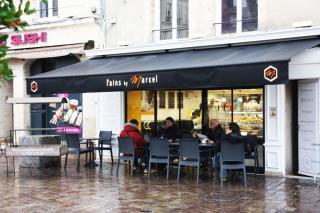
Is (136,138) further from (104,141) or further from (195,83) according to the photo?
(195,83)

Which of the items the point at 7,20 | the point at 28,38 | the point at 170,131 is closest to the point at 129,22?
the point at 170,131

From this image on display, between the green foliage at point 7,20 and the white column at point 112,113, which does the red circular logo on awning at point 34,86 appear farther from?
the green foliage at point 7,20

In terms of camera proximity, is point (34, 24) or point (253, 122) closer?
point (253, 122)

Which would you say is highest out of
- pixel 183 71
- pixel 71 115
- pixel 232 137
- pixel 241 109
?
pixel 183 71

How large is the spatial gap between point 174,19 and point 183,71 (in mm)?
3622

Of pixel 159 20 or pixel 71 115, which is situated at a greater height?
pixel 159 20

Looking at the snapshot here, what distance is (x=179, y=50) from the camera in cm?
1244

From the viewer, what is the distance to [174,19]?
43.3ft

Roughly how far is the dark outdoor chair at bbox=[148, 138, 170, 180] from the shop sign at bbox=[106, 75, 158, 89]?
4.05 feet

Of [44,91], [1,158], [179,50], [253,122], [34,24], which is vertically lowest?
[1,158]

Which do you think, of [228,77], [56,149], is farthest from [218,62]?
[56,149]

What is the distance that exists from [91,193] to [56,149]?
7.59 ft

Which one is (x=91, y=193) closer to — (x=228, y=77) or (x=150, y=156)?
(x=150, y=156)

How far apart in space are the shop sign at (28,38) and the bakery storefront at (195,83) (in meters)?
2.74
